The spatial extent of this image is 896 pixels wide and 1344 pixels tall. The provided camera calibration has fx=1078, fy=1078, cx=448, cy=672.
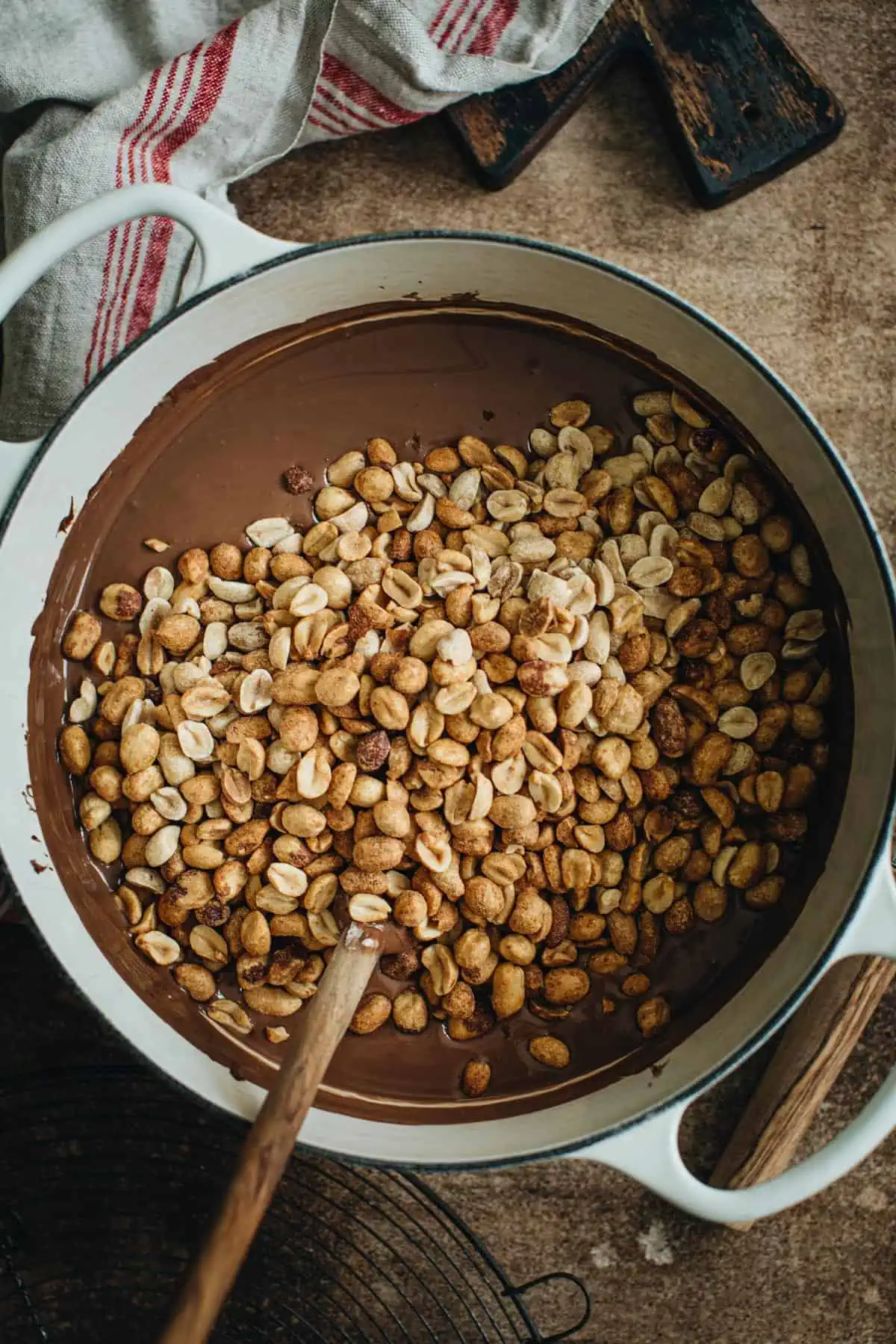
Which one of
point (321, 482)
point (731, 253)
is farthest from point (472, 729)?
point (731, 253)

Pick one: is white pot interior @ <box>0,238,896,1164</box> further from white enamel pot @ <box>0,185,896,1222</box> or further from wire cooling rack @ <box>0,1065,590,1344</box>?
wire cooling rack @ <box>0,1065,590,1344</box>

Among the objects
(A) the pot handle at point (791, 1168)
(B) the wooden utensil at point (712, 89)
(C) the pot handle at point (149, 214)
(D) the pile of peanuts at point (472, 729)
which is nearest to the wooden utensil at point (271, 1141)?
(D) the pile of peanuts at point (472, 729)

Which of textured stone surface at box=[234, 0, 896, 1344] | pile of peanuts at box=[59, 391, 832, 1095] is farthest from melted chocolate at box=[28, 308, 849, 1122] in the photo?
textured stone surface at box=[234, 0, 896, 1344]

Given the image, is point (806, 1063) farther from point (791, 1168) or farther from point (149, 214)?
point (149, 214)

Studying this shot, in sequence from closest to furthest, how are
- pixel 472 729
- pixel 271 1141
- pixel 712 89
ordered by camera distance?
pixel 271 1141 < pixel 472 729 < pixel 712 89

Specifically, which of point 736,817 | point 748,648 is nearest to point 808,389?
point 748,648

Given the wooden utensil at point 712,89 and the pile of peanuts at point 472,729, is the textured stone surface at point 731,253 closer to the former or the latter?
the wooden utensil at point 712,89
